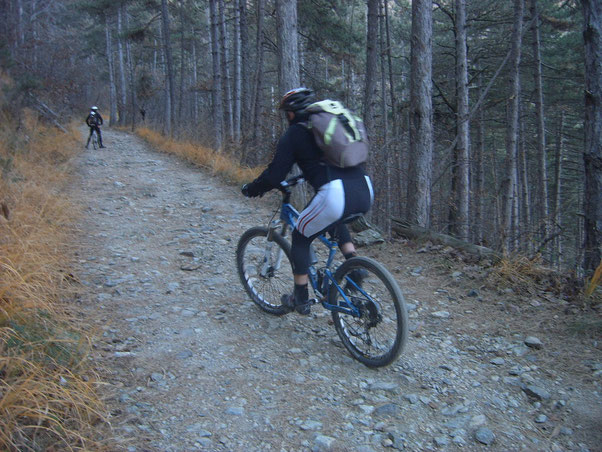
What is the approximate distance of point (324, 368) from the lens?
12.5 ft

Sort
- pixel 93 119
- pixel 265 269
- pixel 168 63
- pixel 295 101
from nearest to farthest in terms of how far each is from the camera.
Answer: pixel 295 101, pixel 265 269, pixel 93 119, pixel 168 63

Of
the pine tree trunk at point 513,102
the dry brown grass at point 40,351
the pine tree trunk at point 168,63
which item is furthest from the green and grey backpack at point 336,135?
the pine tree trunk at point 168,63

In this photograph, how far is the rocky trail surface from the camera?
3027mm

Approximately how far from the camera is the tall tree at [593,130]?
17.5 feet

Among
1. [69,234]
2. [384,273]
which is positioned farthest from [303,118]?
[69,234]

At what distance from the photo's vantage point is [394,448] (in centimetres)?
293

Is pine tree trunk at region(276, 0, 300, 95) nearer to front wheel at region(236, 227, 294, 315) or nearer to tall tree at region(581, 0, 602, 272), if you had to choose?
front wheel at region(236, 227, 294, 315)

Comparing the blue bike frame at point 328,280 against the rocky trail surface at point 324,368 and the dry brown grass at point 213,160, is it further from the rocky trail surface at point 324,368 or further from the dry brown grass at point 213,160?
the dry brown grass at point 213,160

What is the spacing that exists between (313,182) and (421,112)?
14.8 feet

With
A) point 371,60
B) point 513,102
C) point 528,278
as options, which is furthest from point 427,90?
point 513,102

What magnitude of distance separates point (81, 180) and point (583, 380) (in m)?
11.1

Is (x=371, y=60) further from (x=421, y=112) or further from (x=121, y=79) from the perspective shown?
(x=121, y=79)

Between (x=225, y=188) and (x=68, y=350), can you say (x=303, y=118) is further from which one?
(x=225, y=188)

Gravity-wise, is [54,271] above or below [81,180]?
below
